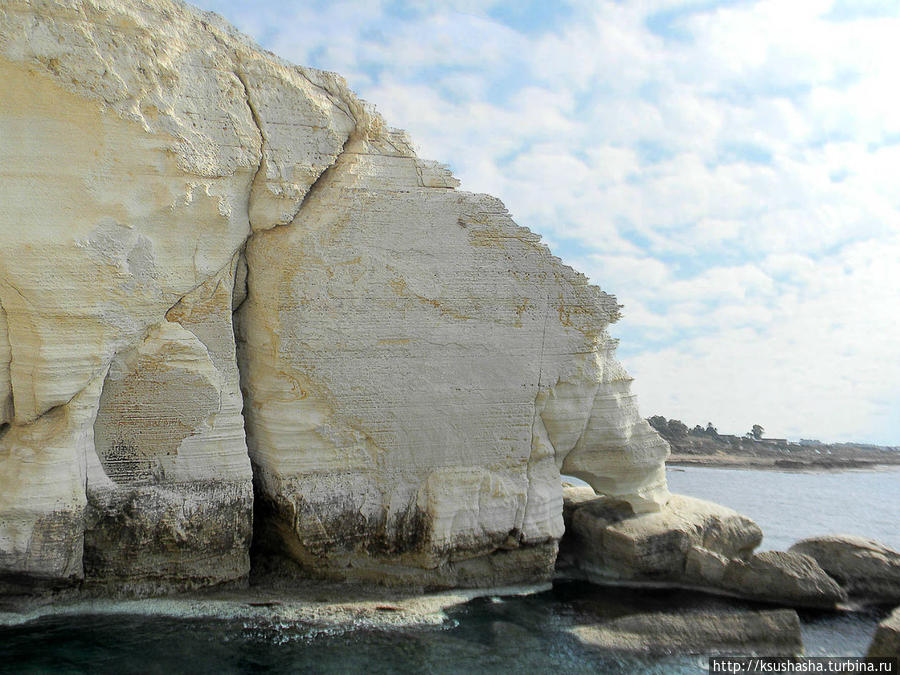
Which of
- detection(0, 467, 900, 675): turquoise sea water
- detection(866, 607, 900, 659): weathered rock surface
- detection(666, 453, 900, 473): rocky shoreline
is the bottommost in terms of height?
detection(0, 467, 900, 675): turquoise sea water

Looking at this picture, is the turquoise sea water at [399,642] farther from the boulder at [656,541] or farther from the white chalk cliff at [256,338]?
the white chalk cliff at [256,338]

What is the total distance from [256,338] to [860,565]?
28.9 feet

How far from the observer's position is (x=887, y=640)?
686cm

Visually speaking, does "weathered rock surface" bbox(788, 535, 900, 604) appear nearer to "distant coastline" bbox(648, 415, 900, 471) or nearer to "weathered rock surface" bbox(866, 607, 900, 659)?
"weathered rock surface" bbox(866, 607, 900, 659)

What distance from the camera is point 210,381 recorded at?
7980 millimetres

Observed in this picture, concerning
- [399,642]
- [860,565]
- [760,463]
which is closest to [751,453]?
[760,463]

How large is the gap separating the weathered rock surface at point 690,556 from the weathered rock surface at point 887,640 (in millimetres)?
2508

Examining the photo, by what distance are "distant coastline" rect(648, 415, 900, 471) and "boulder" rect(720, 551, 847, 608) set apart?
2049cm

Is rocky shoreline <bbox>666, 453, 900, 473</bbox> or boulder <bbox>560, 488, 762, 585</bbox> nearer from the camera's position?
boulder <bbox>560, 488, 762, 585</bbox>

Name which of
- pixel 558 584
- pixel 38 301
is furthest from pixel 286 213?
pixel 558 584

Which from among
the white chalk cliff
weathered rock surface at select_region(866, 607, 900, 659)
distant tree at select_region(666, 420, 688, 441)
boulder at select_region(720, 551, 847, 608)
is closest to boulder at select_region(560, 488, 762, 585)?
boulder at select_region(720, 551, 847, 608)

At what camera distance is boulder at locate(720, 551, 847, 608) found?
9477mm

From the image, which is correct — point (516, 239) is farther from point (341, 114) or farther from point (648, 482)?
point (648, 482)

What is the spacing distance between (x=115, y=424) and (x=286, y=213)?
2994 mm
